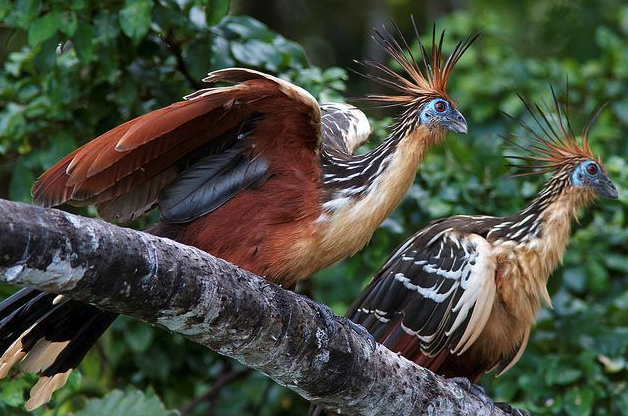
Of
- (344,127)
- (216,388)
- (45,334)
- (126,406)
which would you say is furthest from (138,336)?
(344,127)

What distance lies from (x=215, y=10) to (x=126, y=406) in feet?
5.96

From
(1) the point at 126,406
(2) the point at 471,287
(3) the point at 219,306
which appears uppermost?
(3) the point at 219,306

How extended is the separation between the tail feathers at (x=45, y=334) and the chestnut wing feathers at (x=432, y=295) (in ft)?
4.68

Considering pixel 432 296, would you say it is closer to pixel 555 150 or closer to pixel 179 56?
pixel 555 150

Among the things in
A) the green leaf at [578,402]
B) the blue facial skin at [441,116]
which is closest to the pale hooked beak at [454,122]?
the blue facial skin at [441,116]

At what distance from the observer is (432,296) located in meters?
4.49

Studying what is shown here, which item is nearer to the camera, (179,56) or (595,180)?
(179,56)

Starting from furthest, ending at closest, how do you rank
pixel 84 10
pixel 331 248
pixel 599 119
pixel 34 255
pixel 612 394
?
pixel 599 119, pixel 612 394, pixel 84 10, pixel 331 248, pixel 34 255

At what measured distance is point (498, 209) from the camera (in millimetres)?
5168

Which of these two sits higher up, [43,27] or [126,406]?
[43,27]

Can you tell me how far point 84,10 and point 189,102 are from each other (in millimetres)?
1313

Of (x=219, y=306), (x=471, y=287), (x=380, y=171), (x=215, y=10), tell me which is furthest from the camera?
(x=471, y=287)

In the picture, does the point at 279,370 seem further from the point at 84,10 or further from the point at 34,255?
the point at 84,10

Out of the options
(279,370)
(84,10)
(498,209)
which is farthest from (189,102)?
(498,209)
